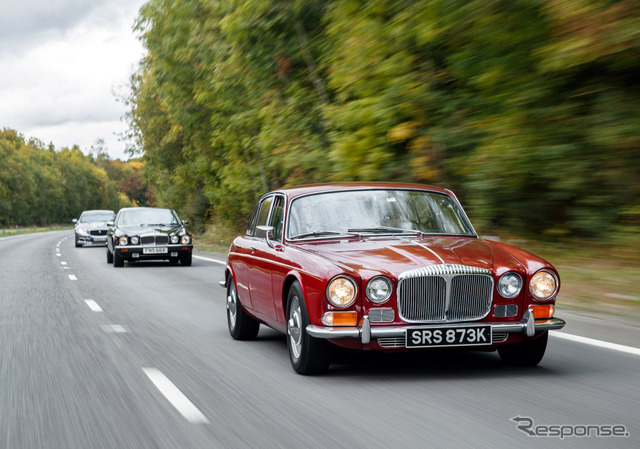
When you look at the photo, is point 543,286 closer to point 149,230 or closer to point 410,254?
point 410,254

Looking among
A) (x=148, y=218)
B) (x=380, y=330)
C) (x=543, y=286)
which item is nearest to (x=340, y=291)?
(x=380, y=330)

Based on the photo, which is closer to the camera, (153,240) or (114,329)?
(114,329)

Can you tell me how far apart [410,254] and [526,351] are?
47.3 inches

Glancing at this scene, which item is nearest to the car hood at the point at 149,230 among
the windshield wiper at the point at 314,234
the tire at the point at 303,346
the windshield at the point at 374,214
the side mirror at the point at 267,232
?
the side mirror at the point at 267,232

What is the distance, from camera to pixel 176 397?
515cm

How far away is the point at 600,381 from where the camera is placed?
540 cm

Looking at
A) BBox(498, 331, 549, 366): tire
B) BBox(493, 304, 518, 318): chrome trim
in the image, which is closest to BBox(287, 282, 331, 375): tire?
BBox(493, 304, 518, 318): chrome trim

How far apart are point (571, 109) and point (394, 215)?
6819mm

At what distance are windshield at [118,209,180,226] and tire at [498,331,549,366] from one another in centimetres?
1499

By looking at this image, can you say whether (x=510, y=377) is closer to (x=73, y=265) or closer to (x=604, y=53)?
Result: (x=604, y=53)

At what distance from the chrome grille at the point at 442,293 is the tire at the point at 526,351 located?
0.60 meters

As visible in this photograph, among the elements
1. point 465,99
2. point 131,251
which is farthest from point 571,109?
point 131,251

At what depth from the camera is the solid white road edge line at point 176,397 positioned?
460 centimetres

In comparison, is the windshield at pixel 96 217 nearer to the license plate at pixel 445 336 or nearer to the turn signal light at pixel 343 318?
the turn signal light at pixel 343 318
